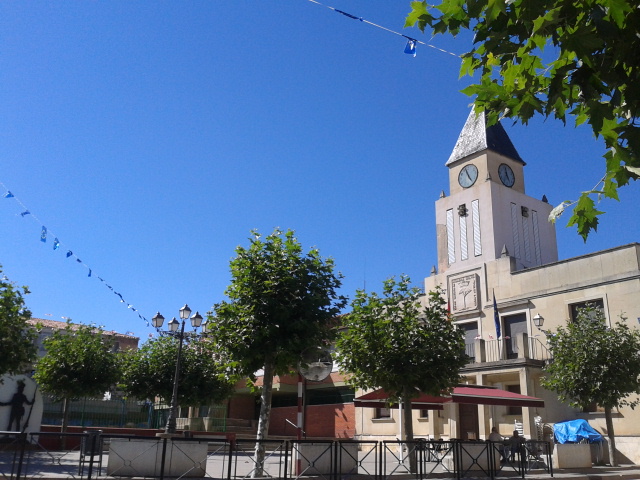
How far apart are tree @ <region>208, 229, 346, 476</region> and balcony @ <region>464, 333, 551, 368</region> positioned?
14343 millimetres

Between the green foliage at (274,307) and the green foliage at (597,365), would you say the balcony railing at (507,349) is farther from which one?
the green foliage at (274,307)

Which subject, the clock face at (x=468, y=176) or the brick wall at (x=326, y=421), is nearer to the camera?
the brick wall at (x=326, y=421)

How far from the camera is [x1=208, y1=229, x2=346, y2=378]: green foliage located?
15.5 metres

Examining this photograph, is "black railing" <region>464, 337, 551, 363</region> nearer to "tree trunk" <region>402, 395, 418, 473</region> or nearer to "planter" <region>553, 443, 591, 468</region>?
"planter" <region>553, 443, 591, 468</region>

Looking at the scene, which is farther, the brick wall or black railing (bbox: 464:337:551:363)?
the brick wall

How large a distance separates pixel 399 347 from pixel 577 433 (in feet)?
30.2

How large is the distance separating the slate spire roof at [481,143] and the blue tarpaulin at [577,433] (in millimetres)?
18036

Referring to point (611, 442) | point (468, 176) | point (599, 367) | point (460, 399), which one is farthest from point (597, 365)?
point (468, 176)

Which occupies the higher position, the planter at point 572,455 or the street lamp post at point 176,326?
the street lamp post at point 176,326

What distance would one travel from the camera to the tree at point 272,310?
1553 centimetres

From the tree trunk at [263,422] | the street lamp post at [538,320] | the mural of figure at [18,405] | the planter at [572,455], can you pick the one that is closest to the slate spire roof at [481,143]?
the street lamp post at [538,320]

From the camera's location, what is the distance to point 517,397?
22750 millimetres

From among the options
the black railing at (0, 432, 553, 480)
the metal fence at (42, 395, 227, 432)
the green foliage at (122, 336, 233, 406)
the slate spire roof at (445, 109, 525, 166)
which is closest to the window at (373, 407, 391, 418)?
the metal fence at (42, 395, 227, 432)

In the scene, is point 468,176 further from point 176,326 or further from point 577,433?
point 176,326
